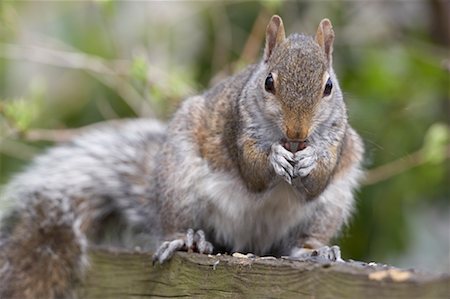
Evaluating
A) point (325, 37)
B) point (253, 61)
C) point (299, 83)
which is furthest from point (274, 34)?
point (253, 61)

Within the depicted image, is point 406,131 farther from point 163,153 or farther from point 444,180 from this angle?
point 163,153

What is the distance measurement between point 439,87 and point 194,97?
1.28 meters

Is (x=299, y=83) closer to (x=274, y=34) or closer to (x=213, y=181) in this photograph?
(x=274, y=34)

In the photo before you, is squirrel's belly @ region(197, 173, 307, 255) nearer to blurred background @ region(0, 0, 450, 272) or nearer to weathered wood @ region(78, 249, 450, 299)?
weathered wood @ region(78, 249, 450, 299)

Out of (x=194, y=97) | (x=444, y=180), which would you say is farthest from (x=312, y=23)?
(x=194, y=97)

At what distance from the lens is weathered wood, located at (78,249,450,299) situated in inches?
56.7

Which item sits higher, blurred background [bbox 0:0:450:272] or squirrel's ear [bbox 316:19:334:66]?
blurred background [bbox 0:0:450:272]

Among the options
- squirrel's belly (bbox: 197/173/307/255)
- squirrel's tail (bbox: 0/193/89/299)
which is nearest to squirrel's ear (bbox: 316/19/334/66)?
squirrel's belly (bbox: 197/173/307/255)

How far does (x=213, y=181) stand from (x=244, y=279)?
48cm

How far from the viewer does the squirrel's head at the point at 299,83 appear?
6.29ft

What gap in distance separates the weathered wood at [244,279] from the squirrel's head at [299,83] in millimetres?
283

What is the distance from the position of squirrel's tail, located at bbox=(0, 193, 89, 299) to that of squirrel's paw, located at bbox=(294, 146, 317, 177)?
0.70 meters

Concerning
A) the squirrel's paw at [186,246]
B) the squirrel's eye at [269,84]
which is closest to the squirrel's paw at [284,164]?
the squirrel's eye at [269,84]

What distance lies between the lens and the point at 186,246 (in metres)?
2.20
